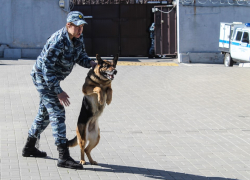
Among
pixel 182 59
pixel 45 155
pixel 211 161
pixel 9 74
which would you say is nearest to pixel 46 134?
pixel 45 155

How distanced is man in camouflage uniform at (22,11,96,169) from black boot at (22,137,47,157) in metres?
0.41

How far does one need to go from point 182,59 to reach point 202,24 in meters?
1.59

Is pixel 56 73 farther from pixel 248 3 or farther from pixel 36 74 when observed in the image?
pixel 248 3

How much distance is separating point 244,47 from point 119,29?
485 cm

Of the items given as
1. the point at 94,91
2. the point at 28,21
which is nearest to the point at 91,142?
the point at 94,91

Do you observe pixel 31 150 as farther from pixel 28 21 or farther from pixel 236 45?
pixel 236 45

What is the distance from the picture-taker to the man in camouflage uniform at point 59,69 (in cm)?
552

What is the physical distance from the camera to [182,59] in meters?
18.9

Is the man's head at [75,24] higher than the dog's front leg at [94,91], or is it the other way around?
the man's head at [75,24]

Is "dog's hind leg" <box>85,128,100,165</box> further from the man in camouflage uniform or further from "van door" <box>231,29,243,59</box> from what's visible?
"van door" <box>231,29,243,59</box>

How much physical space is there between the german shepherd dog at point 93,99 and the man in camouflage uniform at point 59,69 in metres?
0.20

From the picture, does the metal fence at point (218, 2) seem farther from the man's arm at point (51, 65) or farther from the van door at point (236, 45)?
the man's arm at point (51, 65)

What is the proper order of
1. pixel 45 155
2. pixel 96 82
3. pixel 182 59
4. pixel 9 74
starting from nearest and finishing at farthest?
1. pixel 96 82
2. pixel 45 155
3. pixel 9 74
4. pixel 182 59

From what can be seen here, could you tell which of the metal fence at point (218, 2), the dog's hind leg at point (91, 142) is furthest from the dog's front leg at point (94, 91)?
the metal fence at point (218, 2)
